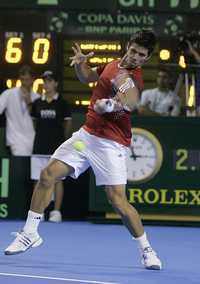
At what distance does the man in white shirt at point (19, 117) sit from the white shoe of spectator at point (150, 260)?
4.25 metres

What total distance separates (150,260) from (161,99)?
4279mm

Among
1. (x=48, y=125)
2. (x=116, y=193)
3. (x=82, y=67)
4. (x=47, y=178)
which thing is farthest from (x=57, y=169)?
(x=48, y=125)

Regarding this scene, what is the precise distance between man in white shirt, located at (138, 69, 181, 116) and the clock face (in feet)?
1.61

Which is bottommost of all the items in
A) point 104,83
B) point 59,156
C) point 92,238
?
point 92,238

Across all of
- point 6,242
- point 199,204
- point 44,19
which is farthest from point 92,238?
Result: point 44,19

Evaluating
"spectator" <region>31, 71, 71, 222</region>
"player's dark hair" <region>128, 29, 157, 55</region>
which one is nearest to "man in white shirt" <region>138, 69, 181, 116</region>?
"spectator" <region>31, 71, 71, 222</region>

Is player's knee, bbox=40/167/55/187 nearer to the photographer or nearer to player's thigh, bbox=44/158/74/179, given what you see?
player's thigh, bbox=44/158/74/179

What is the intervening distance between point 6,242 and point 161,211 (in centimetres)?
262

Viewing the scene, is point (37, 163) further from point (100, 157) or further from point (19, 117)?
point (100, 157)

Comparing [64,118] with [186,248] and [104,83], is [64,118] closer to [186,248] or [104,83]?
[186,248]

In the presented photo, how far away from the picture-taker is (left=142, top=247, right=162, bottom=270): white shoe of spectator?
739 centimetres

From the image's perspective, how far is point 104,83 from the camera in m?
7.45

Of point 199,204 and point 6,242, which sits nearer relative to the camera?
point 6,242

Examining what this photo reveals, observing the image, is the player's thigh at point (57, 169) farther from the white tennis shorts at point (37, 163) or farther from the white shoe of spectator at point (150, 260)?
the white tennis shorts at point (37, 163)
